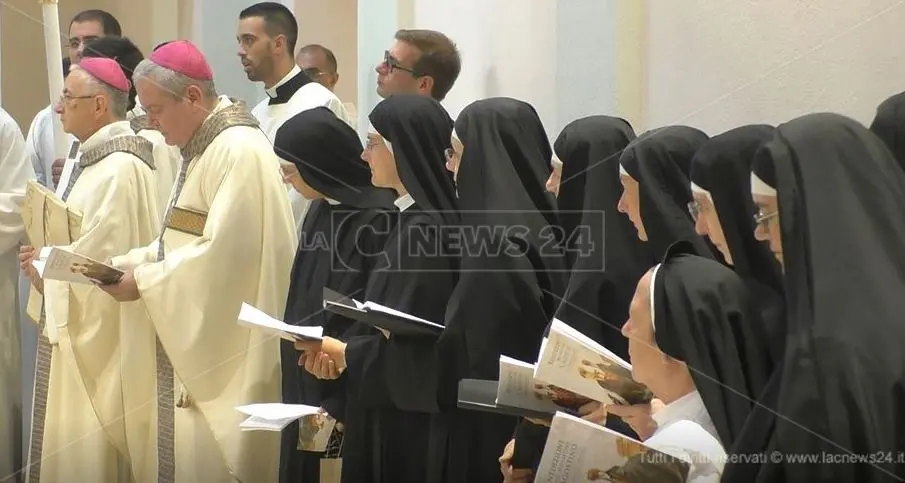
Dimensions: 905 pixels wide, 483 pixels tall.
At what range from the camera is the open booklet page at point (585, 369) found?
2248 millimetres

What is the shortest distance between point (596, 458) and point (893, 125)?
0.90 metres

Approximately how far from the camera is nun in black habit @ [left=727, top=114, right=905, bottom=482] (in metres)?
1.78

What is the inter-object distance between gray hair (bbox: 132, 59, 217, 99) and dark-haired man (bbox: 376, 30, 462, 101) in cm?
69

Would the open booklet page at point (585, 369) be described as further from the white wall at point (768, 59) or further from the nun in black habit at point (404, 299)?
the white wall at point (768, 59)

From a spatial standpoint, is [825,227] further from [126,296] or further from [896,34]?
[126,296]

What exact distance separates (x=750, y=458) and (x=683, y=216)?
0.78 m

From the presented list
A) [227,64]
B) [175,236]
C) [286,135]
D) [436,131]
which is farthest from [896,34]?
[227,64]

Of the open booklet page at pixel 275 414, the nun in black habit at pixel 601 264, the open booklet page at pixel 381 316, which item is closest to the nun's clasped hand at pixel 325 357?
the open booklet page at pixel 275 414

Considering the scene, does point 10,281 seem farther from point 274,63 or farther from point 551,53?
point 551,53

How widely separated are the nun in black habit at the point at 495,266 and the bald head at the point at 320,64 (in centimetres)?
212

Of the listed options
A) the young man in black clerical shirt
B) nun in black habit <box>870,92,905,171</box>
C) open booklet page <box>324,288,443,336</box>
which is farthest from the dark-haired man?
nun in black habit <box>870,92,905,171</box>

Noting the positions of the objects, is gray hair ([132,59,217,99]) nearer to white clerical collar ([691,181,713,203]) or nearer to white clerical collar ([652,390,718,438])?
white clerical collar ([691,181,713,203])

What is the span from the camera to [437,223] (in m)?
3.09

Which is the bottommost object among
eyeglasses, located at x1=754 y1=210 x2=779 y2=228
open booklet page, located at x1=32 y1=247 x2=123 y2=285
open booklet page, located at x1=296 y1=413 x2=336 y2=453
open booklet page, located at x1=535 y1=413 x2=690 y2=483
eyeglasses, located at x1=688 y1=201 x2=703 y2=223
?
open booklet page, located at x1=296 y1=413 x2=336 y2=453
